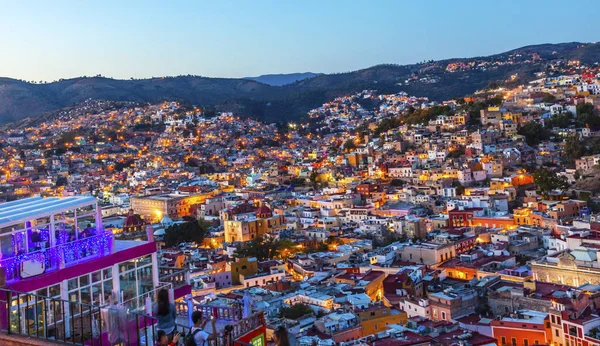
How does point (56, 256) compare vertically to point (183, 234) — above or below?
above

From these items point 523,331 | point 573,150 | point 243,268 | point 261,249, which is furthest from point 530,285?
point 573,150

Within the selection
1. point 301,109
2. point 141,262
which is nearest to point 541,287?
point 141,262

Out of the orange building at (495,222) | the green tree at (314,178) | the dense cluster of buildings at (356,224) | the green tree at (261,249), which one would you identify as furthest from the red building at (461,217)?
the green tree at (314,178)

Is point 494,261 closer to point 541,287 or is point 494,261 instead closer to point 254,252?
point 541,287

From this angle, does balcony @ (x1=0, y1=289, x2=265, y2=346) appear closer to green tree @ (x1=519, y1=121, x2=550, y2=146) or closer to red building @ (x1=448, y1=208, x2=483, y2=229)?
red building @ (x1=448, y1=208, x2=483, y2=229)

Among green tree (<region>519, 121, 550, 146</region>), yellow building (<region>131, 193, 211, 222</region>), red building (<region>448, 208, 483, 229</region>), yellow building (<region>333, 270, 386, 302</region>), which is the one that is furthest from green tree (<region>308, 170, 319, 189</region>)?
yellow building (<region>333, 270, 386, 302</region>)

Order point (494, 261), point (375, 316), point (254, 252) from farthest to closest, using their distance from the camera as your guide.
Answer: point (254, 252), point (494, 261), point (375, 316)

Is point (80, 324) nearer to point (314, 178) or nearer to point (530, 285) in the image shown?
point (530, 285)
